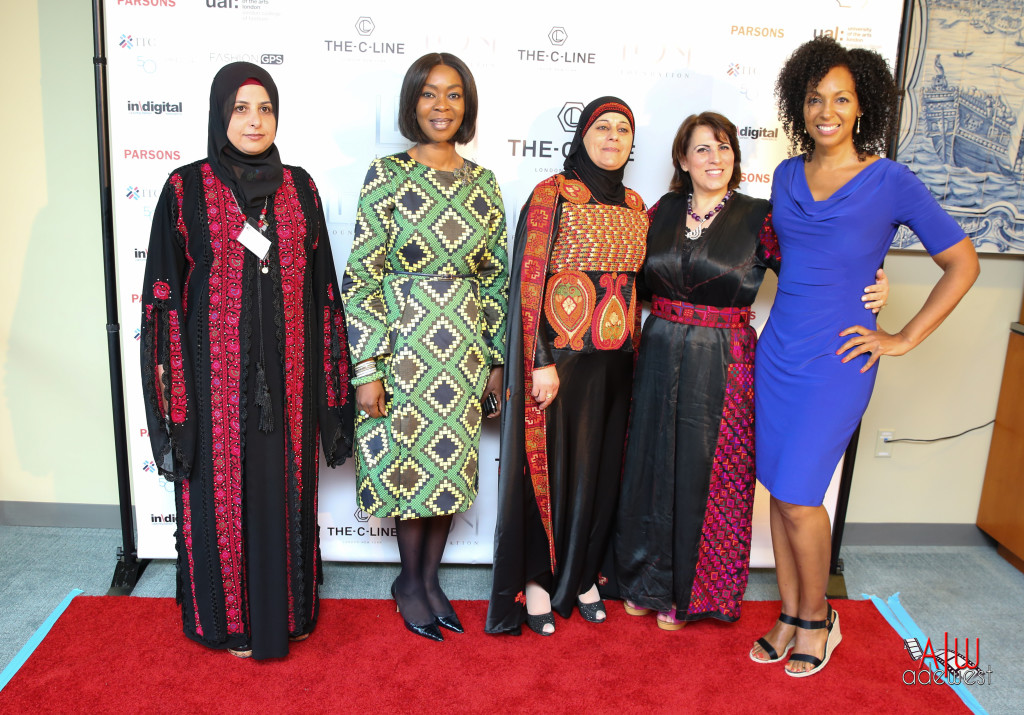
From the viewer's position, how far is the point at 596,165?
235 cm

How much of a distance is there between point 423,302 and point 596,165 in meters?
0.68

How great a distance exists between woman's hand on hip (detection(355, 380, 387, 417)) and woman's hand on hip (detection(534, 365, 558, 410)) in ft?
1.59

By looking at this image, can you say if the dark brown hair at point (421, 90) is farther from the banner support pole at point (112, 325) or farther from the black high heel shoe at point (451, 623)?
the black high heel shoe at point (451, 623)

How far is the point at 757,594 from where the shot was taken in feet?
9.43

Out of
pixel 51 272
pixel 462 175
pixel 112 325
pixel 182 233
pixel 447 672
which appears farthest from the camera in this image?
pixel 51 272

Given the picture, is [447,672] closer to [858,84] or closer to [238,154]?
[238,154]

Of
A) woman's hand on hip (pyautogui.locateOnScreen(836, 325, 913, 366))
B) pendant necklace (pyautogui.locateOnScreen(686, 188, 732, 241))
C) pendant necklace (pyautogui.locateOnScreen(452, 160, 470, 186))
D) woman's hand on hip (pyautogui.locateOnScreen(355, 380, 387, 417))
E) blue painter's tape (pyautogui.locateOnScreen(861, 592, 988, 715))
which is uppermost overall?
pendant necklace (pyautogui.locateOnScreen(452, 160, 470, 186))

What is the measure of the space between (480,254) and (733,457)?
1.03 m

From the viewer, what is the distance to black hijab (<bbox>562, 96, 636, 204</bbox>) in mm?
2316

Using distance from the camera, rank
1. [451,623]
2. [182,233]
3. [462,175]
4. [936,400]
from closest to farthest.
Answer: [182,233] < [462,175] < [451,623] < [936,400]

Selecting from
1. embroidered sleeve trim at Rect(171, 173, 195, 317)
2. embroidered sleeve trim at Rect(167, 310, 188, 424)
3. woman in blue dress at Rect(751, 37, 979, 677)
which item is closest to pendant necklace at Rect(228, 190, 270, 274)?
embroidered sleeve trim at Rect(171, 173, 195, 317)

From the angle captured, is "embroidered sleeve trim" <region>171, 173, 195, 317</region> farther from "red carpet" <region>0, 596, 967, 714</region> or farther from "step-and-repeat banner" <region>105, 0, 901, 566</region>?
"red carpet" <region>0, 596, 967, 714</region>

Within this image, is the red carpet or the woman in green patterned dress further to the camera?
the woman in green patterned dress

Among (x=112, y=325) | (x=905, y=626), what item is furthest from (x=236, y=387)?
(x=905, y=626)
